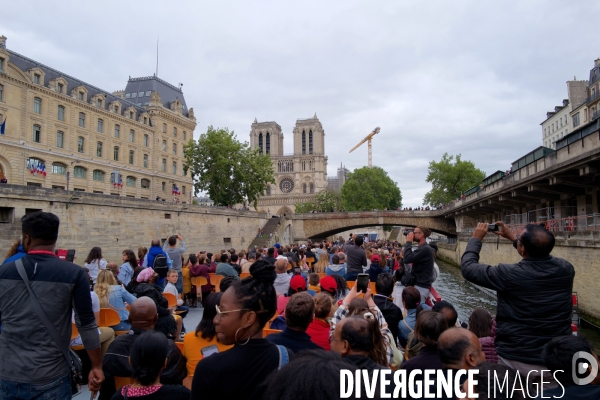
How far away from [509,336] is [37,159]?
35406mm

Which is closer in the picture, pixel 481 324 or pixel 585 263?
pixel 481 324

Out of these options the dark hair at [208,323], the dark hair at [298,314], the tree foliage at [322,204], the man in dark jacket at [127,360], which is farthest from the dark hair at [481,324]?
the tree foliage at [322,204]

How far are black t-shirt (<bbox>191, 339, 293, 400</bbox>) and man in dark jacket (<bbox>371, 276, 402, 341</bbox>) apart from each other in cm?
325

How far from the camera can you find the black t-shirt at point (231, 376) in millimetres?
2043

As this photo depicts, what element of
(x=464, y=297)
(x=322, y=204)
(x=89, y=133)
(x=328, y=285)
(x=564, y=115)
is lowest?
(x=464, y=297)

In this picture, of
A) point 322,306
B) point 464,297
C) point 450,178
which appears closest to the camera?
point 322,306

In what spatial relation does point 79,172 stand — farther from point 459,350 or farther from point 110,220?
point 459,350

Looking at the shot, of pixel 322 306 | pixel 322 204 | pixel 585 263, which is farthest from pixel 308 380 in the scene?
pixel 322 204

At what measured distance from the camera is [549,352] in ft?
8.36

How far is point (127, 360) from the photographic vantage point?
3.44 metres

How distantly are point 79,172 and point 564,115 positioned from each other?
2118 inches

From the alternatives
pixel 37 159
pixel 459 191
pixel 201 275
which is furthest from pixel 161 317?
pixel 459 191

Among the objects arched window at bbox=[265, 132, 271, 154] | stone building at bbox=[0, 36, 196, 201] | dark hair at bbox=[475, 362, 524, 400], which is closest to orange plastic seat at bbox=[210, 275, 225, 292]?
dark hair at bbox=[475, 362, 524, 400]

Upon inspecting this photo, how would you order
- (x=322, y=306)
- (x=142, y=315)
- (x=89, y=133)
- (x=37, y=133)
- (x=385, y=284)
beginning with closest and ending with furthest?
1. (x=142, y=315)
2. (x=322, y=306)
3. (x=385, y=284)
4. (x=37, y=133)
5. (x=89, y=133)
